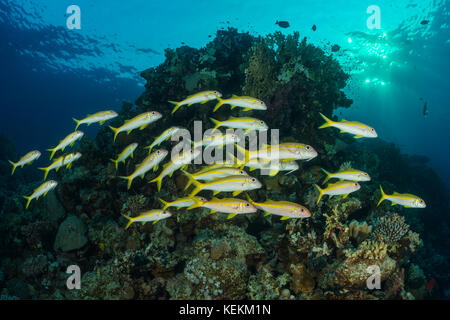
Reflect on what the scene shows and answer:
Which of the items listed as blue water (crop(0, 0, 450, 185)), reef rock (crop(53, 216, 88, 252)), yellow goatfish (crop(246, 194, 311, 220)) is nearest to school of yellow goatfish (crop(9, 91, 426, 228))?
yellow goatfish (crop(246, 194, 311, 220))

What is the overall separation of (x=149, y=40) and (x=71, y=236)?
106ft

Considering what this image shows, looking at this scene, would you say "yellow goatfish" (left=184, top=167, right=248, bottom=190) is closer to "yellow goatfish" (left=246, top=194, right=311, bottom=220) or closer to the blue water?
"yellow goatfish" (left=246, top=194, right=311, bottom=220)

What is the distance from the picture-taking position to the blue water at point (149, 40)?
80.2 ft

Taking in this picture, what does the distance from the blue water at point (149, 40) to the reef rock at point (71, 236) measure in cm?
1707

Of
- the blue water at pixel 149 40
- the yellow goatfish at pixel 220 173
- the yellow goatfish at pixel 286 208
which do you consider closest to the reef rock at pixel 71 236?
the yellow goatfish at pixel 220 173

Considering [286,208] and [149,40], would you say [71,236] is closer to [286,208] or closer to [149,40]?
[286,208]

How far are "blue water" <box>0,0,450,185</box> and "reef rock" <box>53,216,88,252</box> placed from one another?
56.0 feet

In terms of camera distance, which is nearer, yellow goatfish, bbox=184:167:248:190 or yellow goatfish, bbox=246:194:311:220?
yellow goatfish, bbox=246:194:311:220

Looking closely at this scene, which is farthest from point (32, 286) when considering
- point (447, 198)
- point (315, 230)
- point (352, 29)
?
point (352, 29)

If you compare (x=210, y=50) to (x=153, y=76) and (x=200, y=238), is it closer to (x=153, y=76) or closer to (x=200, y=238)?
(x=153, y=76)

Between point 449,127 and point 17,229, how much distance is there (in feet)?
357

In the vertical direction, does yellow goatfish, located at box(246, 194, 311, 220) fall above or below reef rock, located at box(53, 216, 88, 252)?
above

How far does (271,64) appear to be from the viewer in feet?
26.9

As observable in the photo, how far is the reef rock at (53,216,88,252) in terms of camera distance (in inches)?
236
